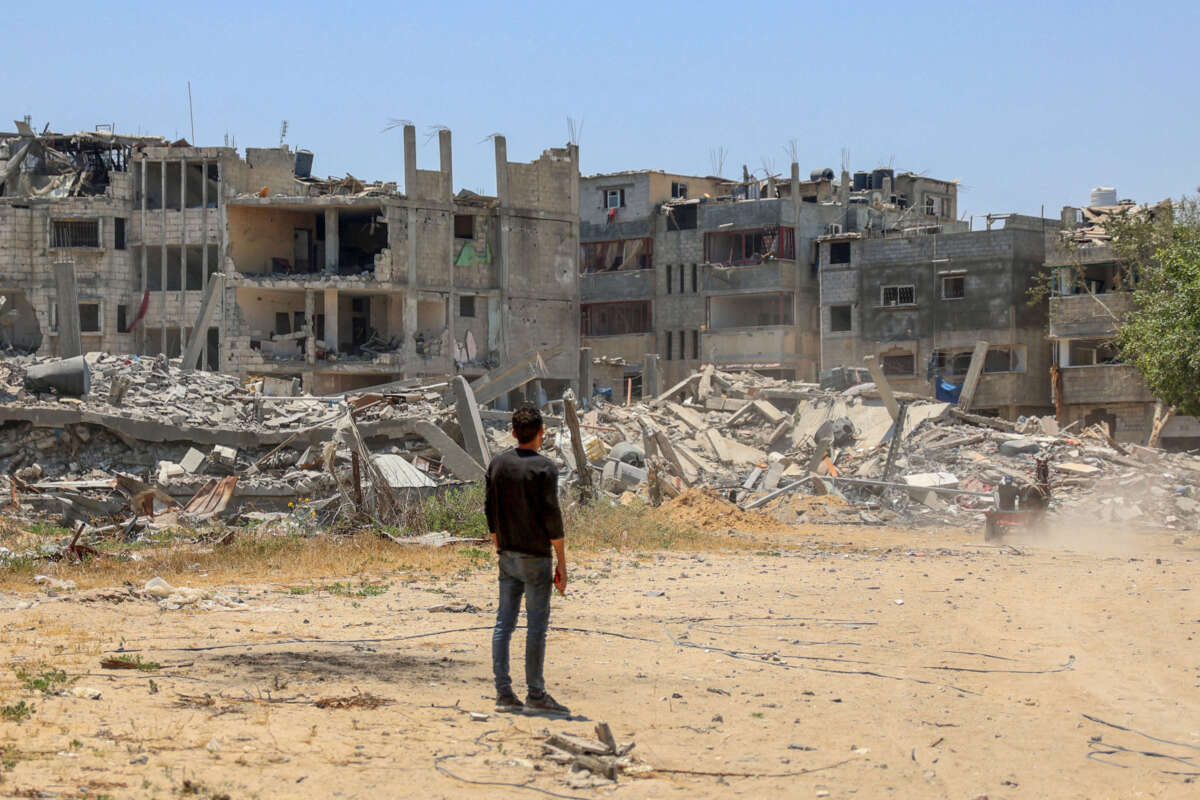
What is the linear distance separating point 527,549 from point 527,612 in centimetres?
34

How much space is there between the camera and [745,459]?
32000 mm

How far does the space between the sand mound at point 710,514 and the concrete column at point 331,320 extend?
2541 cm

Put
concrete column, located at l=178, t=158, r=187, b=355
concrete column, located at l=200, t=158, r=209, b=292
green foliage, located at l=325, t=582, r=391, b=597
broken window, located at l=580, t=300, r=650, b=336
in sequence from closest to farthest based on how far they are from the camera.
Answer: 1. green foliage, located at l=325, t=582, r=391, b=597
2. concrete column, located at l=200, t=158, r=209, b=292
3. concrete column, located at l=178, t=158, r=187, b=355
4. broken window, located at l=580, t=300, r=650, b=336

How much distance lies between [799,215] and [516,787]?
49825 mm

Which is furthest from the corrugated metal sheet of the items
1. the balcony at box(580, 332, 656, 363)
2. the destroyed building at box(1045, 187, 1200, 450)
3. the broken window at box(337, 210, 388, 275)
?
the balcony at box(580, 332, 656, 363)

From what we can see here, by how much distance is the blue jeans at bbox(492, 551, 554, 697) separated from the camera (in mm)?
7582

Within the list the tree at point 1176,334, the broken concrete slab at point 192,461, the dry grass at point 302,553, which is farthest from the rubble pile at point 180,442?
the tree at point 1176,334

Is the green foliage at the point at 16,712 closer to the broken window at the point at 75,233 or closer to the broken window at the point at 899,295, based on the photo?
the broken window at the point at 75,233

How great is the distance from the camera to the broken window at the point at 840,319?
5259 centimetres

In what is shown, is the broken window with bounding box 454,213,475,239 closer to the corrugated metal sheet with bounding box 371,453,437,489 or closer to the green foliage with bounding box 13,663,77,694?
the corrugated metal sheet with bounding box 371,453,437,489

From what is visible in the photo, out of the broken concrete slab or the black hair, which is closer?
→ the black hair

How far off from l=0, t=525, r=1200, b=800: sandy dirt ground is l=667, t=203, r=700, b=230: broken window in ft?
140

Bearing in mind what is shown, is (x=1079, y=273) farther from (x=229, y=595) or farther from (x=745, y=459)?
(x=229, y=595)

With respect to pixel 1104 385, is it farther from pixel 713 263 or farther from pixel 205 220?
pixel 205 220
